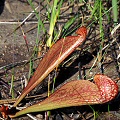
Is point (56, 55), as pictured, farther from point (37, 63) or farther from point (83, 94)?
point (37, 63)

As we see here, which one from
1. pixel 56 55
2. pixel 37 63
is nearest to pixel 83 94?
pixel 56 55

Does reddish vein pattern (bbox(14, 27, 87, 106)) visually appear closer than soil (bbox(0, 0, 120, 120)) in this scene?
Yes

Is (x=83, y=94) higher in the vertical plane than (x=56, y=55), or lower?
lower

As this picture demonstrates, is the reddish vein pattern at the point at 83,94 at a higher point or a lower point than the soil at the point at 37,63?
lower

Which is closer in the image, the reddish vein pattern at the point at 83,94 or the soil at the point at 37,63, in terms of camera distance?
the reddish vein pattern at the point at 83,94

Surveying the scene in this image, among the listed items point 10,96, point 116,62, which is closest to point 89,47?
point 116,62
